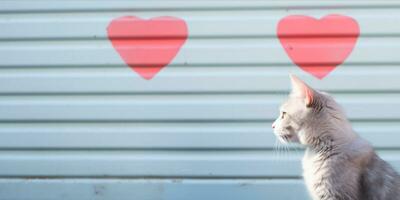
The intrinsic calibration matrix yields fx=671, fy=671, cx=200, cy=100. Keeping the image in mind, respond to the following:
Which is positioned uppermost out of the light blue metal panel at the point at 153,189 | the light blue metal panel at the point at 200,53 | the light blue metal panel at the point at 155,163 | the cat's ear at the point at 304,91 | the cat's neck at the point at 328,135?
the light blue metal panel at the point at 200,53

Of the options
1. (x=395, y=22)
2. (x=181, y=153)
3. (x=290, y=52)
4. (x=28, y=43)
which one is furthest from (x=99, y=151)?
(x=395, y=22)

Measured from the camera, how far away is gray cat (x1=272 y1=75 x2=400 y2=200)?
3.20m

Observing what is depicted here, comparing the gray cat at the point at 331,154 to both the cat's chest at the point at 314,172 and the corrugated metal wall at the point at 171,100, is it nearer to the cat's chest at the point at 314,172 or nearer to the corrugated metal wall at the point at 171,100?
the cat's chest at the point at 314,172

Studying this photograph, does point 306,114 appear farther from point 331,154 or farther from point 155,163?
point 155,163

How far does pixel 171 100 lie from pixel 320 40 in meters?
0.99


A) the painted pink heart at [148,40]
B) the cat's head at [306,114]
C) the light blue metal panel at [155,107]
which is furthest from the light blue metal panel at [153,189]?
the cat's head at [306,114]

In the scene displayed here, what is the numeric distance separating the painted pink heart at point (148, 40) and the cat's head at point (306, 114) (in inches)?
40.0

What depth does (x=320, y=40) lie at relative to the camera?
4082mm

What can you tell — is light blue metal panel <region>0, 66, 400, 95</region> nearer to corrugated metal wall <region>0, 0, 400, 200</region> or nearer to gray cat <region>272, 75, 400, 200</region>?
corrugated metal wall <region>0, 0, 400, 200</region>

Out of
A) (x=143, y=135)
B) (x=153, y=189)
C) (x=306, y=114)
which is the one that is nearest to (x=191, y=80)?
(x=143, y=135)

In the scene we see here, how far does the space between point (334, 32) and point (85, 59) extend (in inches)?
60.6

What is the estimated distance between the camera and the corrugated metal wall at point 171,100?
13.5 ft

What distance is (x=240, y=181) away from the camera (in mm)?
4203

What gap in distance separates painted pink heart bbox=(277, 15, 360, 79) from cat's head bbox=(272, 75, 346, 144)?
2.36 feet
